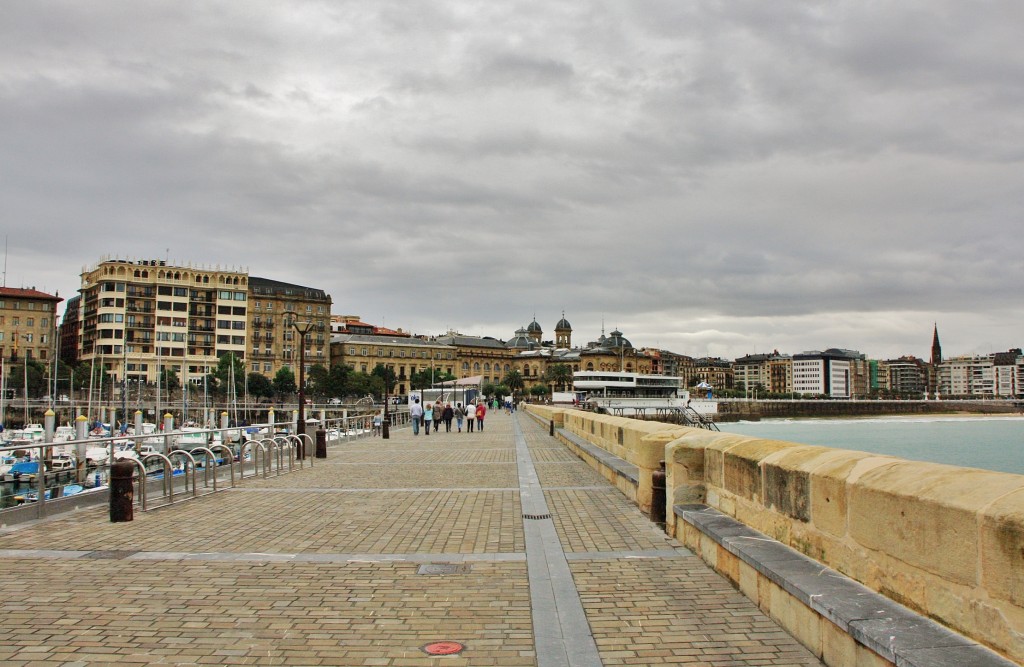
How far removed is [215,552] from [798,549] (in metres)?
5.84

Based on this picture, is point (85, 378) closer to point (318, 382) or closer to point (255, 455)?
point (318, 382)

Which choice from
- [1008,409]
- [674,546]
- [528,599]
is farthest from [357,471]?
[1008,409]

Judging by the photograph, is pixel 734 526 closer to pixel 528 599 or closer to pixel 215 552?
pixel 528 599

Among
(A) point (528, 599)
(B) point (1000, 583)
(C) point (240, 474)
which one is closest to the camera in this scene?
(B) point (1000, 583)

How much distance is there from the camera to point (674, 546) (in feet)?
27.1

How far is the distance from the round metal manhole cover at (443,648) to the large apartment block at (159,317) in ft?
355

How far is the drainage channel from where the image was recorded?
489cm

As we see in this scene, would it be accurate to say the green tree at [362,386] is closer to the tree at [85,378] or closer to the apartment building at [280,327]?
the apartment building at [280,327]

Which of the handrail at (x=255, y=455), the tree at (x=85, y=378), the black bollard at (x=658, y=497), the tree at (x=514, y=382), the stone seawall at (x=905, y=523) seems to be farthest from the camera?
the tree at (x=514, y=382)

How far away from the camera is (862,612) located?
4242mm

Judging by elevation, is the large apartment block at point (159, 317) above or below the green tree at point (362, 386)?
above

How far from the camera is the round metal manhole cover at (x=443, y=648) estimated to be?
4949 mm

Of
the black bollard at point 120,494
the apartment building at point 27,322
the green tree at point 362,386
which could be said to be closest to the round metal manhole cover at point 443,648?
the black bollard at point 120,494

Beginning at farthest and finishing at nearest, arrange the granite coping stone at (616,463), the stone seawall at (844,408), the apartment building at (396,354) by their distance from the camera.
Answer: the apartment building at (396,354)
the stone seawall at (844,408)
the granite coping stone at (616,463)
